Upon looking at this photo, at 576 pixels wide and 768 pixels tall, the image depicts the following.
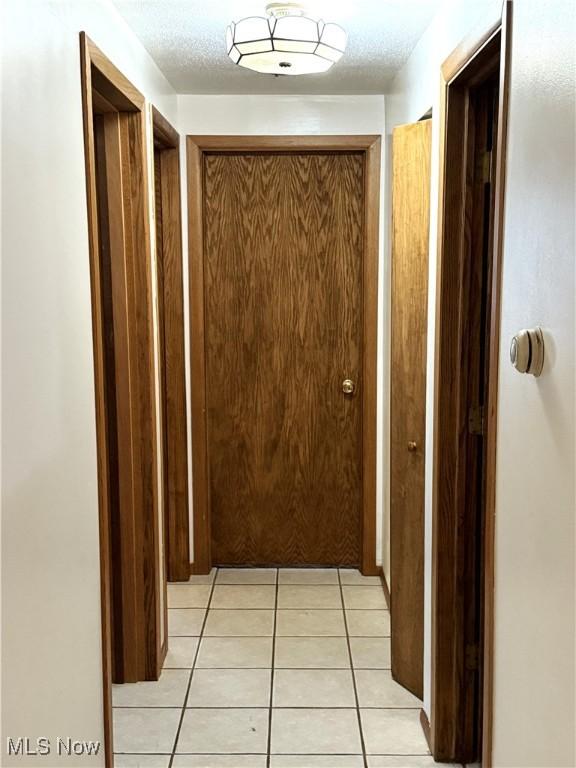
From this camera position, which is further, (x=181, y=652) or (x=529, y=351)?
(x=181, y=652)

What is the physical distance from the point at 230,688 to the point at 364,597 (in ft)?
3.37

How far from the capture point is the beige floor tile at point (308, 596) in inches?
143

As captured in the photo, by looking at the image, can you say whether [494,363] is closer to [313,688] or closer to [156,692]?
[313,688]

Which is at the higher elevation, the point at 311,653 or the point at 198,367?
the point at 198,367

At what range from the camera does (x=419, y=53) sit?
281 cm

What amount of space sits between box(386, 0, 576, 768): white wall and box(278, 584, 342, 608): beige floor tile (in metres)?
1.92

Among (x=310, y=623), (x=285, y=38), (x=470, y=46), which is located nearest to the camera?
(x=470, y=46)

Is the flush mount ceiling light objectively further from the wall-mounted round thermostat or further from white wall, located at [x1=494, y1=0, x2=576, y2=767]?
the wall-mounted round thermostat

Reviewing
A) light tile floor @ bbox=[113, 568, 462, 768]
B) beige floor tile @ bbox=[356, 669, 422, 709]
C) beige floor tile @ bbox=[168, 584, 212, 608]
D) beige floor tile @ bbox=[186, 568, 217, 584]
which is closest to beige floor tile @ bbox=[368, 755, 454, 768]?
light tile floor @ bbox=[113, 568, 462, 768]

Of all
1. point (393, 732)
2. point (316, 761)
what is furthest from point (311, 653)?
point (316, 761)

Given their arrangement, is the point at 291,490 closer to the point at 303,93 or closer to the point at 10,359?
the point at 303,93

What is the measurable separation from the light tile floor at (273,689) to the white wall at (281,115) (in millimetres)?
2204

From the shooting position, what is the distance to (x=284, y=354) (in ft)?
13.0

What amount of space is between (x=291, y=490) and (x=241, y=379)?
2.05ft
